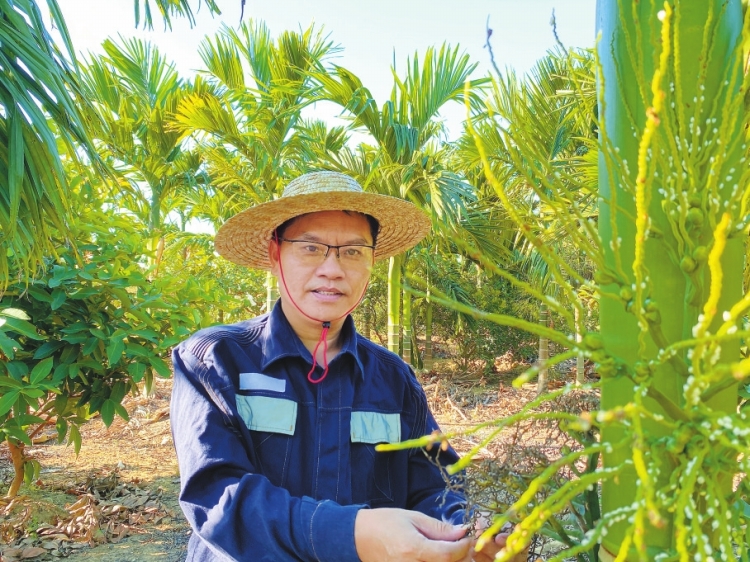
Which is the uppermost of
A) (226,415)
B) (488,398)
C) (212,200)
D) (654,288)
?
(212,200)

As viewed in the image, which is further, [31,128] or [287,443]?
[31,128]

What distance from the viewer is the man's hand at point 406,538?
40.0 inches

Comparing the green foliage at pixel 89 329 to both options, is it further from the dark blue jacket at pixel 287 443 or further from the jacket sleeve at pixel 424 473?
the jacket sleeve at pixel 424 473

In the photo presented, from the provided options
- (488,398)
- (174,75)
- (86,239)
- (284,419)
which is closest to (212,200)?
(174,75)

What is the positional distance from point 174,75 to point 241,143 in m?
1.42

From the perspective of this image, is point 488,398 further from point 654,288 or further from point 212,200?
point 654,288

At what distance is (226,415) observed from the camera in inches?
54.7

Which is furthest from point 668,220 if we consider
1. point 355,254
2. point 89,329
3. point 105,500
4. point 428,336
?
point 428,336

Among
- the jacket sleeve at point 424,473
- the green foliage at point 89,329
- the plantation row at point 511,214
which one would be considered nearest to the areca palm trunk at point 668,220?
the plantation row at point 511,214

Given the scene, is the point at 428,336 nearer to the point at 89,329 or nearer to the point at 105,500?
the point at 105,500

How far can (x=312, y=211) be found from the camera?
5.52 ft

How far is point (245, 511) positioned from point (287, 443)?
15.3 inches

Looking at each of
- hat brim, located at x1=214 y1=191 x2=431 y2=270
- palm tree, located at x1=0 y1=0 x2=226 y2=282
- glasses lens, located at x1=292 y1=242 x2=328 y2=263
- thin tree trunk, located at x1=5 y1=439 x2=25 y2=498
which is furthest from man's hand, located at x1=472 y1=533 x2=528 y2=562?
thin tree trunk, located at x1=5 y1=439 x2=25 y2=498

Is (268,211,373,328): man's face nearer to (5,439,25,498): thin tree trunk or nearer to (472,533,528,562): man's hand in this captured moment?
(472,533,528,562): man's hand
